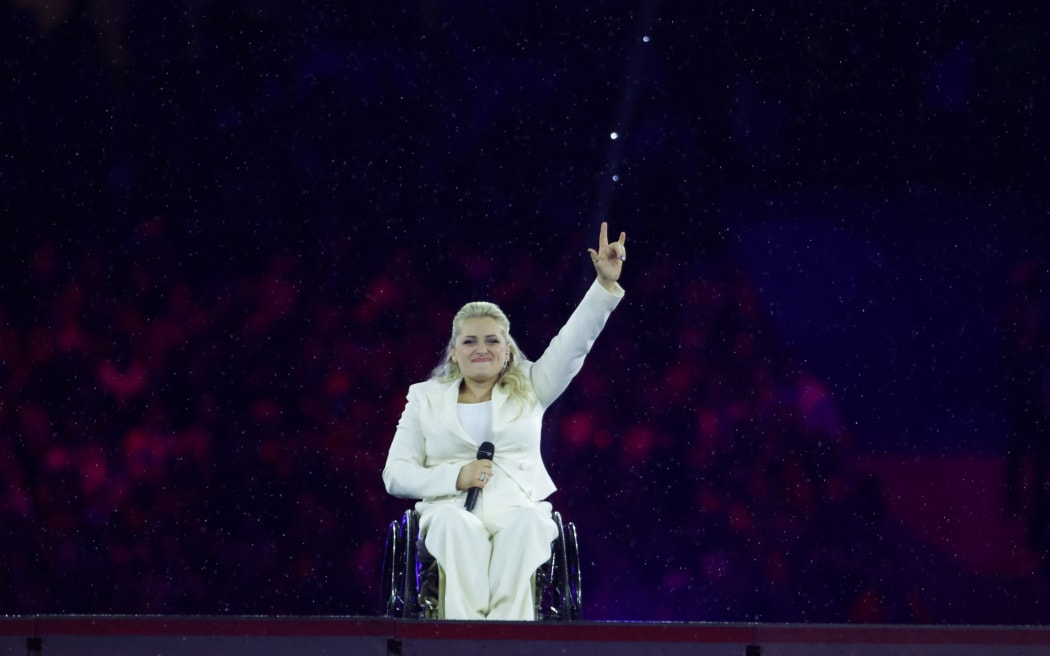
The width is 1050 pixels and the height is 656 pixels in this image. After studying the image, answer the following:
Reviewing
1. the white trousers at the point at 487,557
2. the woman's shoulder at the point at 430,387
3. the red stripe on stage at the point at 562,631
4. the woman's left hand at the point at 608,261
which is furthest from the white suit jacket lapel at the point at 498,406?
the red stripe on stage at the point at 562,631

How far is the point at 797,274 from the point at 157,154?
2.20 m

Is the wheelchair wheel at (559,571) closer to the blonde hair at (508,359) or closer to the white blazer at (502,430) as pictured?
the white blazer at (502,430)

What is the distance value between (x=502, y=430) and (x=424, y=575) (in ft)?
1.42

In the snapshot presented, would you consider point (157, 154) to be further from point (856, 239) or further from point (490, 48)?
point (856, 239)

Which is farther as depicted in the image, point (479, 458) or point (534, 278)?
point (534, 278)

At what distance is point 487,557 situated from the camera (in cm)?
319

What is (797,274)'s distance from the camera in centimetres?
472

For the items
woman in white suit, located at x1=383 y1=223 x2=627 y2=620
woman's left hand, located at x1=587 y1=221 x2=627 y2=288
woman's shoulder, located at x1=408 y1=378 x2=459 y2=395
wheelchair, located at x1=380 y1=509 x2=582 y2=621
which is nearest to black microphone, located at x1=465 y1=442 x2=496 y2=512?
woman in white suit, located at x1=383 y1=223 x2=627 y2=620

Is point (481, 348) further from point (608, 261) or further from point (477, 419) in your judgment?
point (608, 261)

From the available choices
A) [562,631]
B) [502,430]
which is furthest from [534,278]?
[562,631]

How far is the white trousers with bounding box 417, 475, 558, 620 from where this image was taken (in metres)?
3.15

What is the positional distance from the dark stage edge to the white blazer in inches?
55.4

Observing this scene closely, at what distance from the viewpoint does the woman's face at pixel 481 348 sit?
353cm

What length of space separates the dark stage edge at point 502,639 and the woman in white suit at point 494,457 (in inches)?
46.1
